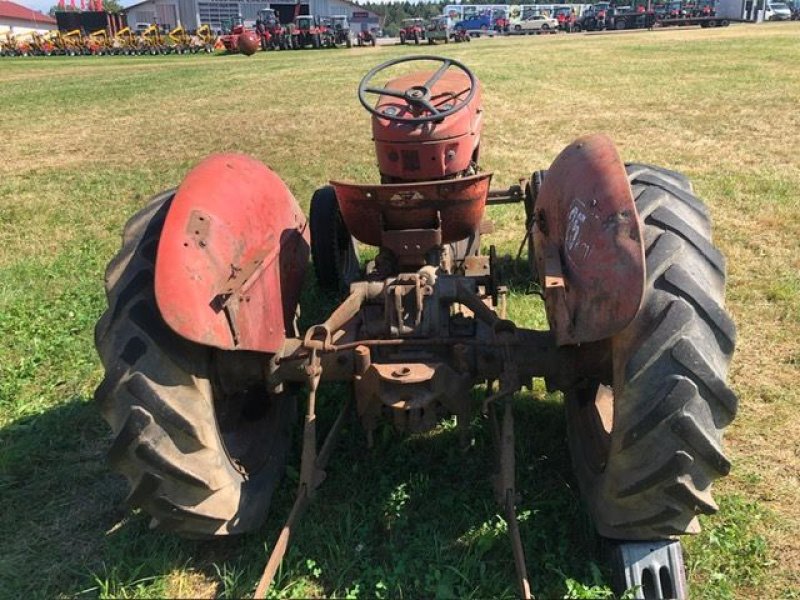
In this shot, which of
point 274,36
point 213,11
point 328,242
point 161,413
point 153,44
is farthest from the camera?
point 213,11

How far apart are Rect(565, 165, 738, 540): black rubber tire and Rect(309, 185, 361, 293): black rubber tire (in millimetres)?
2604

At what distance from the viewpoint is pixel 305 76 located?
20688 mm

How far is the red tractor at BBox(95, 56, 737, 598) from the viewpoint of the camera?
2.19 meters

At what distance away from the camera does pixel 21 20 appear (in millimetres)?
72625

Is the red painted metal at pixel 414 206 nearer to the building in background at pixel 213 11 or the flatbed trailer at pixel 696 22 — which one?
the flatbed trailer at pixel 696 22

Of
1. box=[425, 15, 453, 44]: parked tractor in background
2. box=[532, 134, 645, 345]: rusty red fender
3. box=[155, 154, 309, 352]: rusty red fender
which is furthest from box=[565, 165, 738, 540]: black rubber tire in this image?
box=[425, 15, 453, 44]: parked tractor in background

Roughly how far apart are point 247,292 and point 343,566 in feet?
3.47

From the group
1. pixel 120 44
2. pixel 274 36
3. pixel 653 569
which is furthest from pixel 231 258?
pixel 120 44

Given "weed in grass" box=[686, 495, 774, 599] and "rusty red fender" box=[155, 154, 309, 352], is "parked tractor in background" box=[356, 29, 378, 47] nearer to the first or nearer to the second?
"rusty red fender" box=[155, 154, 309, 352]

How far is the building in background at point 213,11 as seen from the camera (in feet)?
200

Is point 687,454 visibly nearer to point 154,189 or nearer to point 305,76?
point 154,189

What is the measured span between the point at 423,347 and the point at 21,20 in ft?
277

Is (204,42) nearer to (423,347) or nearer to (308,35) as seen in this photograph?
(308,35)

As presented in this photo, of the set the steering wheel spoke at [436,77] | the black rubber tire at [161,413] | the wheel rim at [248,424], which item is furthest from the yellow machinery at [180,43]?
the black rubber tire at [161,413]
